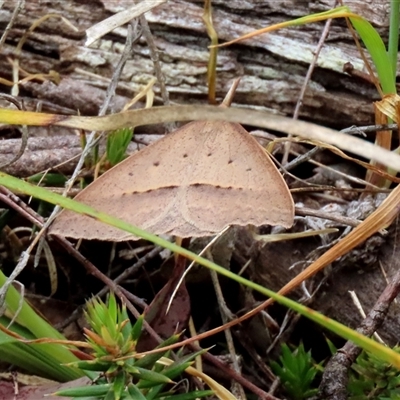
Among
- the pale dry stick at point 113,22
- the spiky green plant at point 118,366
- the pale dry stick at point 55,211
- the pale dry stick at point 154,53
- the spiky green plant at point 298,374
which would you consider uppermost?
the pale dry stick at point 113,22

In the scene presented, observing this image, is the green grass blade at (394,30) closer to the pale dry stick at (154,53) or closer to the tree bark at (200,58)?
the tree bark at (200,58)

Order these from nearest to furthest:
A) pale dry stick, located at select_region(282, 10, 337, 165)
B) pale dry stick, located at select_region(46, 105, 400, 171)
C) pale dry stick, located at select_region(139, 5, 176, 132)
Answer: pale dry stick, located at select_region(46, 105, 400, 171), pale dry stick, located at select_region(139, 5, 176, 132), pale dry stick, located at select_region(282, 10, 337, 165)

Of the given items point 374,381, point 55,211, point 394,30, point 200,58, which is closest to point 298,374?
point 374,381

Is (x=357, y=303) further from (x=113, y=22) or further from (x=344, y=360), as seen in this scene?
(x=113, y=22)

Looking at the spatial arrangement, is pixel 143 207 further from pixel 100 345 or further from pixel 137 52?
pixel 137 52

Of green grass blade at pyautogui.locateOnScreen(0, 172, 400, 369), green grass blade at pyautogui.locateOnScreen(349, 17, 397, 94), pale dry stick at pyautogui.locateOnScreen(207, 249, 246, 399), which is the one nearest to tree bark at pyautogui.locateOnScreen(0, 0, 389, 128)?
green grass blade at pyautogui.locateOnScreen(349, 17, 397, 94)

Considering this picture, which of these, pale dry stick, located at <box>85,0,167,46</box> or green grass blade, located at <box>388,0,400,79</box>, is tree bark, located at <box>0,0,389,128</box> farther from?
pale dry stick, located at <box>85,0,167,46</box>

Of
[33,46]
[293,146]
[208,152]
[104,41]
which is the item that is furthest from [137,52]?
Answer: [208,152]

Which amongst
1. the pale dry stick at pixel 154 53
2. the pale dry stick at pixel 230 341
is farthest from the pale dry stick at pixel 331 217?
the pale dry stick at pixel 154 53

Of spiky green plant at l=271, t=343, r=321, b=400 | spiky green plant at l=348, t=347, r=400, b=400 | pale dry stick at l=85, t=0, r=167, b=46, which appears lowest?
spiky green plant at l=271, t=343, r=321, b=400
